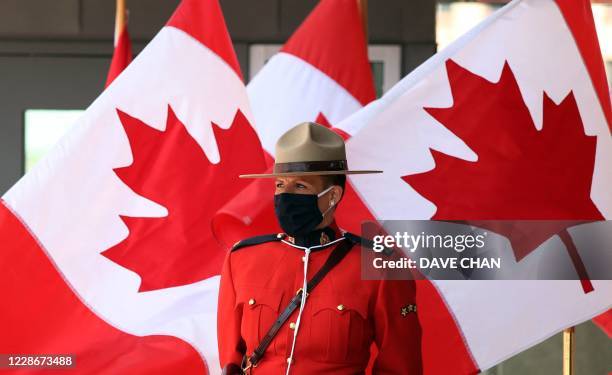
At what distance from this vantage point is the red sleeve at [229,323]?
8.94ft

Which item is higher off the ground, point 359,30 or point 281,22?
point 281,22

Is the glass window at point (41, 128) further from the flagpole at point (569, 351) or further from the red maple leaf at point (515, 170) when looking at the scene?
the flagpole at point (569, 351)

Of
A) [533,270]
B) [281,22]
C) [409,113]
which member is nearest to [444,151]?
[409,113]

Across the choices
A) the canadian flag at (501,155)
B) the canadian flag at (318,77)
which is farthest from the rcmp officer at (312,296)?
the canadian flag at (318,77)

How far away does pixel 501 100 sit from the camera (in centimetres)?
376

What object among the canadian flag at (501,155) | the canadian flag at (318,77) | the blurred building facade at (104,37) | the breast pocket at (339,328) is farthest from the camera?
the blurred building facade at (104,37)

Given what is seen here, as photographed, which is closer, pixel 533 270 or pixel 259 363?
pixel 259 363

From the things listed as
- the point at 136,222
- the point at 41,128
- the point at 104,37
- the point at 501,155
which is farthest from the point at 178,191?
the point at 41,128

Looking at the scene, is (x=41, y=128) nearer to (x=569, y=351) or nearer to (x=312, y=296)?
(x=569, y=351)

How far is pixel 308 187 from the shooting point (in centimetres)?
265

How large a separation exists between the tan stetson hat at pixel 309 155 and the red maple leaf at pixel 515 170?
3.56 ft

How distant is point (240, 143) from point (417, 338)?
1.63 meters

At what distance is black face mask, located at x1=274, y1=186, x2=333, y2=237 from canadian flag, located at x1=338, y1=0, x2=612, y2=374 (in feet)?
3.57

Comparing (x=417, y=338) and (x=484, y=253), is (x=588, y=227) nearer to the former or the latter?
(x=484, y=253)
